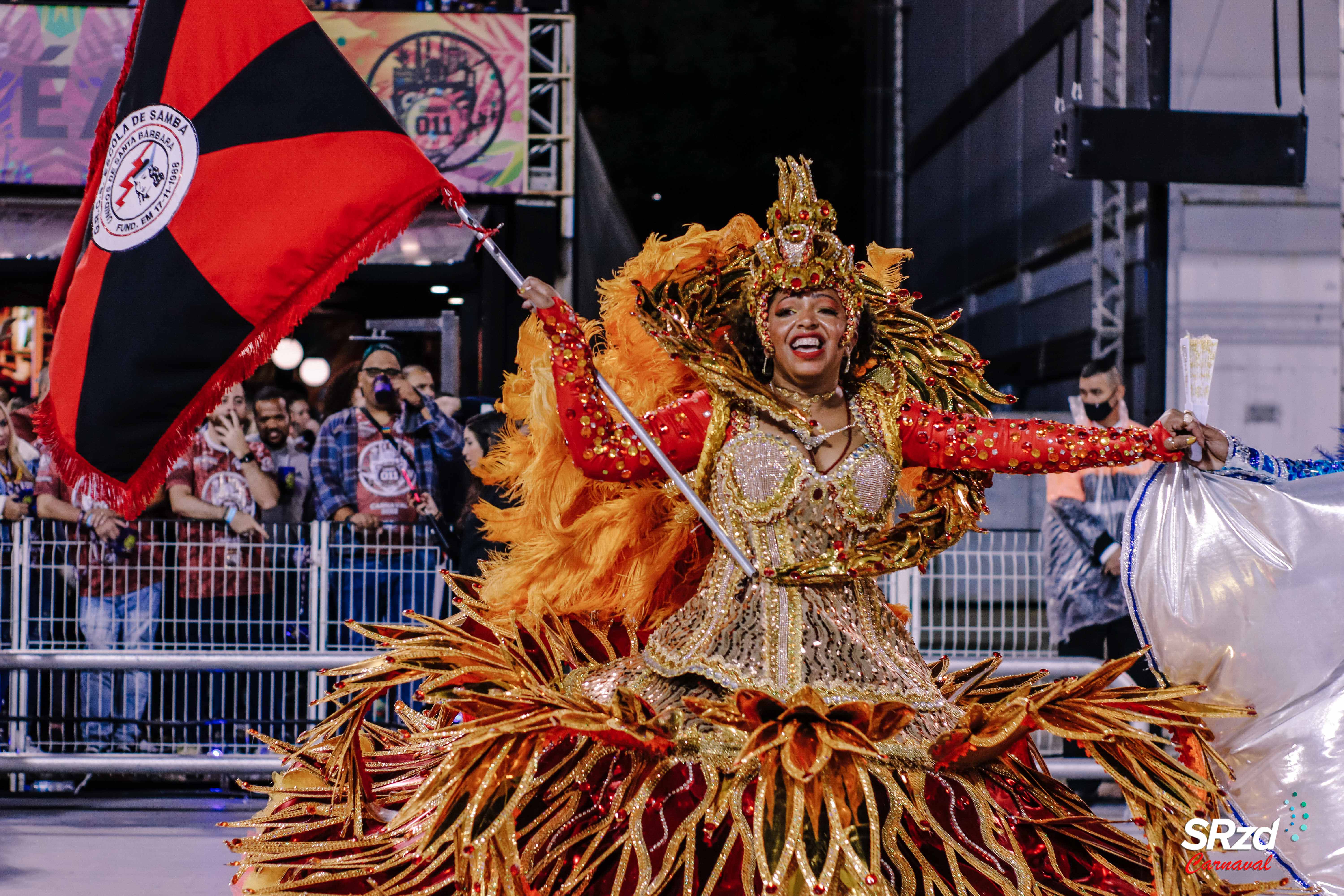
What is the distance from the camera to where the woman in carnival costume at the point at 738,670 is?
221 centimetres

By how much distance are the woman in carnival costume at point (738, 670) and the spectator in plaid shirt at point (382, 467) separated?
6.38ft

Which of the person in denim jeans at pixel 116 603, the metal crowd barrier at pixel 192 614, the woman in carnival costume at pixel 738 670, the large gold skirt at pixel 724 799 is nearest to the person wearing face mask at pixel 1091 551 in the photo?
the woman in carnival costume at pixel 738 670

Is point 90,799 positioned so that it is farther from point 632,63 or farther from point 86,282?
point 632,63

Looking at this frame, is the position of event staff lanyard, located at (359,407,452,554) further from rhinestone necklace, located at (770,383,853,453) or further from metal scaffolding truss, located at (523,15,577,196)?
metal scaffolding truss, located at (523,15,577,196)

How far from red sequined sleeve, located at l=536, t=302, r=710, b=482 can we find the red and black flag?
54cm

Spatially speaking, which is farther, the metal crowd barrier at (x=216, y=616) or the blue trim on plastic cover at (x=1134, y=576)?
the metal crowd barrier at (x=216, y=616)

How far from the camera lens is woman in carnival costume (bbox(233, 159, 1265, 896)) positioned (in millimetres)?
2207

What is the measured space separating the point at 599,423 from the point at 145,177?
4.16 ft

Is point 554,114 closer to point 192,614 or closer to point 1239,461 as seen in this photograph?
point 192,614

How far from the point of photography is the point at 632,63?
17.3m

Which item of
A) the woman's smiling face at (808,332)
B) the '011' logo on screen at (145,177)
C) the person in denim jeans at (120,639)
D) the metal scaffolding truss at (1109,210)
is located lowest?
the person in denim jeans at (120,639)

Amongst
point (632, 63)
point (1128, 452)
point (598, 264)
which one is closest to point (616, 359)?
point (1128, 452)

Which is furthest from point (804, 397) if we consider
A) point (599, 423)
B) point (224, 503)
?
point (224, 503)

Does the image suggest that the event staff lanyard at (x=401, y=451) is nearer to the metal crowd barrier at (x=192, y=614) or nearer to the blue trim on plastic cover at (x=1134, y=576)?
the metal crowd barrier at (x=192, y=614)
